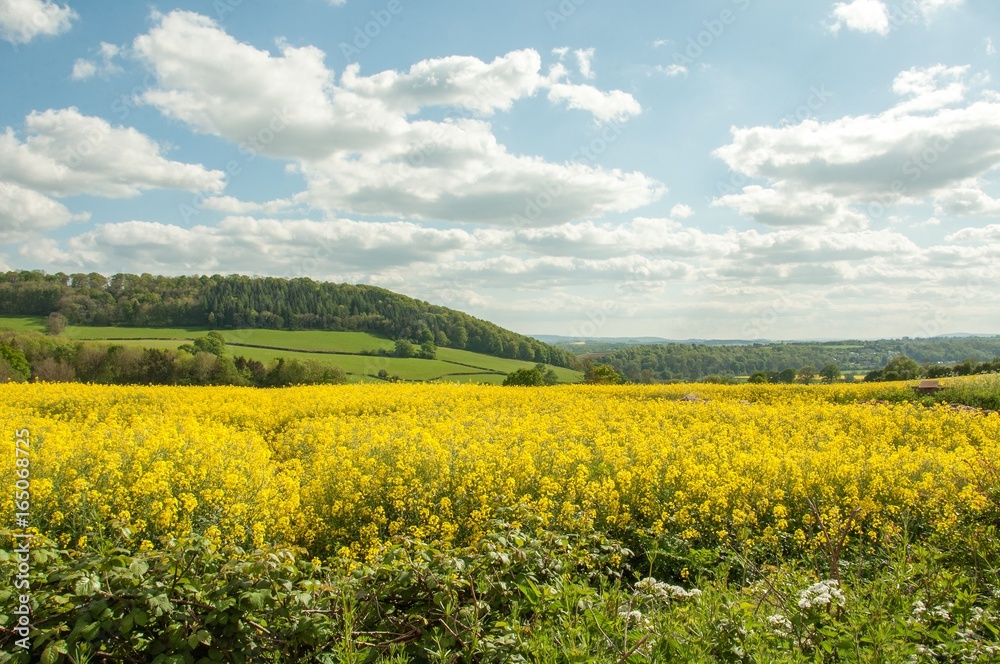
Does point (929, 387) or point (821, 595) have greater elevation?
point (929, 387)

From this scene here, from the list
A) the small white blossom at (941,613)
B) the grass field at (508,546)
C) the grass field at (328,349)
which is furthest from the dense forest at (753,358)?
the small white blossom at (941,613)

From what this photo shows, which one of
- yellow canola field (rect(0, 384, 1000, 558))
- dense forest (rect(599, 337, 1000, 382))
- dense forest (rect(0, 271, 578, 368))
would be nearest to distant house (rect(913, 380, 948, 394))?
yellow canola field (rect(0, 384, 1000, 558))

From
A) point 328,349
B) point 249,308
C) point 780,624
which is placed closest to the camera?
point 780,624

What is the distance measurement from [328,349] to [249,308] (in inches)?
572

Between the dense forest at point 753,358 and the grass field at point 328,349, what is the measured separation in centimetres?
941

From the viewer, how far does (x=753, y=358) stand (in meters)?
72.2

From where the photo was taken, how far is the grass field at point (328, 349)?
185 feet

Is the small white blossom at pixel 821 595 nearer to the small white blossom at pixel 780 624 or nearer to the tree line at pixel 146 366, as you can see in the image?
the small white blossom at pixel 780 624

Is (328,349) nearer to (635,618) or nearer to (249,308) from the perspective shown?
(249,308)

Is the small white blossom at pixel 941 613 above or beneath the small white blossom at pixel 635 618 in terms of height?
above

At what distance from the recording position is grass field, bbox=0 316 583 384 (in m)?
56.3

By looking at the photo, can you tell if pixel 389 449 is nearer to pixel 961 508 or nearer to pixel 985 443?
pixel 961 508

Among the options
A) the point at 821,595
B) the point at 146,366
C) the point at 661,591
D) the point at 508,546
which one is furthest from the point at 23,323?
the point at 821,595

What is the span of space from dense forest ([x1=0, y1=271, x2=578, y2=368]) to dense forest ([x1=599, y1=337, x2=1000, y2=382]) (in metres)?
10.9
